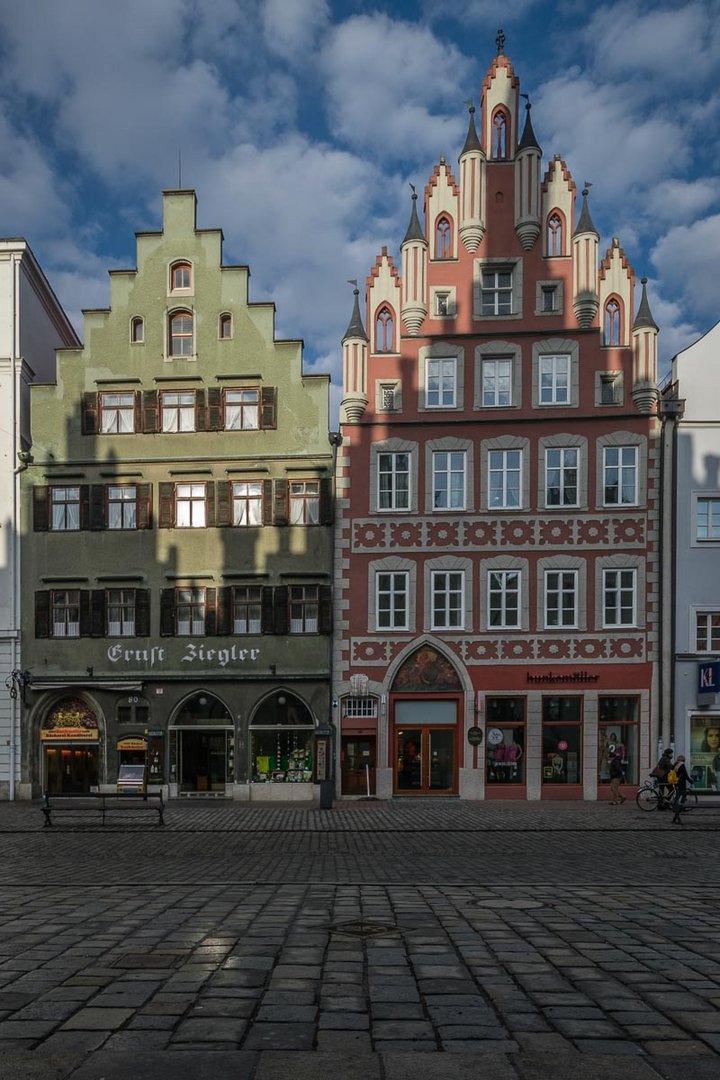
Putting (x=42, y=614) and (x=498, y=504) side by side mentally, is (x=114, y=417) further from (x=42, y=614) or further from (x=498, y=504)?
(x=498, y=504)

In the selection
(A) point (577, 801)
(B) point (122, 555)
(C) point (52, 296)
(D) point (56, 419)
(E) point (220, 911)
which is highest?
(C) point (52, 296)

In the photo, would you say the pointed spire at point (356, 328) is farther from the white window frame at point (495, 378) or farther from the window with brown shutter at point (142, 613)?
the window with brown shutter at point (142, 613)

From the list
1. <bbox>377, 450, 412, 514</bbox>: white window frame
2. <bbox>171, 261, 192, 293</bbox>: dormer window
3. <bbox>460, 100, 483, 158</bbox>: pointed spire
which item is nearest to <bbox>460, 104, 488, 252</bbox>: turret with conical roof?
<bbox>460, 100, 483, 158</bbox>: pointed spire

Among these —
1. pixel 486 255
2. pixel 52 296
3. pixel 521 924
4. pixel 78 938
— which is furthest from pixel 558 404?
pixel 78 938

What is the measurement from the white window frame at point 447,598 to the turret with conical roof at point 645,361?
26.8 ft

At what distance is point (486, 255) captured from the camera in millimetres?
31844

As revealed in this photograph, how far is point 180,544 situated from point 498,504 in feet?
35.2

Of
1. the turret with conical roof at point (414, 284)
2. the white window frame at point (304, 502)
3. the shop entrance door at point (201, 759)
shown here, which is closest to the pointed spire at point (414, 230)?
the turret with conical roof at point (414, 284)

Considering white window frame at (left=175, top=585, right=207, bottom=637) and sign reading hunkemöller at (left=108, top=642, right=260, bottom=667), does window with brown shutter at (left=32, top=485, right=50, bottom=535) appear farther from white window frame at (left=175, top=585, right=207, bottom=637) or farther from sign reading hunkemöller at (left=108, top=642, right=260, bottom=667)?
white window frame at (left=175, top=585, right=207, bottom=637)

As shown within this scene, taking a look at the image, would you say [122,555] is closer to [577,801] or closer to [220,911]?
[577,801]

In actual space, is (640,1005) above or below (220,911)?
above

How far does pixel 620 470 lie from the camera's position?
3083cm

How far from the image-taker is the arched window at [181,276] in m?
32.6

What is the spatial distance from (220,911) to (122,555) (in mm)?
22267
